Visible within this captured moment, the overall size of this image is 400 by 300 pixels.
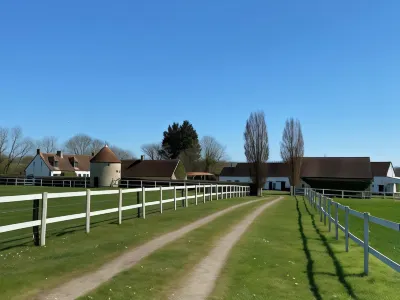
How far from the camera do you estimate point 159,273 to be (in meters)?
6.91

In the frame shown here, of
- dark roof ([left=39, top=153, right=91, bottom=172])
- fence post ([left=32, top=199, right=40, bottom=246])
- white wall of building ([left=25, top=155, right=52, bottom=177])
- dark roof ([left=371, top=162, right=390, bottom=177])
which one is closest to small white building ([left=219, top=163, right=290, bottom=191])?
dark roof ([left=371, top=162, right=390, bottom=177])

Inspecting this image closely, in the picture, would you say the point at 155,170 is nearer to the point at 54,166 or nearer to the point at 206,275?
the point at 54,166

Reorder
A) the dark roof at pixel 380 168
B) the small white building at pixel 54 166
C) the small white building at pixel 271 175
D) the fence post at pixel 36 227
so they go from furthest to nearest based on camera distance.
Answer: the small white building at pixel 54 166 → the small white building at pixel 271 175 → the dark roof at pixel 380 168 → the fence post at pixel 36 227

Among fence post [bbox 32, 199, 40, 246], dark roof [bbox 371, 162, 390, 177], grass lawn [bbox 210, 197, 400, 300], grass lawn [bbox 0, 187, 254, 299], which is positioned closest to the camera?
grass lawn [bbox 210, 197, 400, 300]

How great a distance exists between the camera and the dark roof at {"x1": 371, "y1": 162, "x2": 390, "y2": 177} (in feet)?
239

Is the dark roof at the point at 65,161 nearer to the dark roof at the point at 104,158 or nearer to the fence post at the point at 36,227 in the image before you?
the dark roof at the point at 104,158

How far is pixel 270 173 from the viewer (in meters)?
83.9

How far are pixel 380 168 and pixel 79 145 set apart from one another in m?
80.6

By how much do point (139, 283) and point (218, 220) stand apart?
8919 mm

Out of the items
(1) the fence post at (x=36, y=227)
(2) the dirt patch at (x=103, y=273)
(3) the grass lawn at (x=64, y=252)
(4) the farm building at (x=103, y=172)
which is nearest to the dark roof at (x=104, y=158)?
(4) the farm building at (x=103, y=172)

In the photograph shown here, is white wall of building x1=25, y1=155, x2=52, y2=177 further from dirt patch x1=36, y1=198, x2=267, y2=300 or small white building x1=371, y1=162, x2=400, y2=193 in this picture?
dirt patch x1=36, y1=198, x2=267, y2=300

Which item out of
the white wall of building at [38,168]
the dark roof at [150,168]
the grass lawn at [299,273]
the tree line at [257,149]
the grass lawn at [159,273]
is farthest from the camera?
the white wall of building at [38,168]

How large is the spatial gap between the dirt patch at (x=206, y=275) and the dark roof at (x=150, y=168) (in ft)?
206

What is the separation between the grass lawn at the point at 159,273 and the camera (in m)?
5.77
